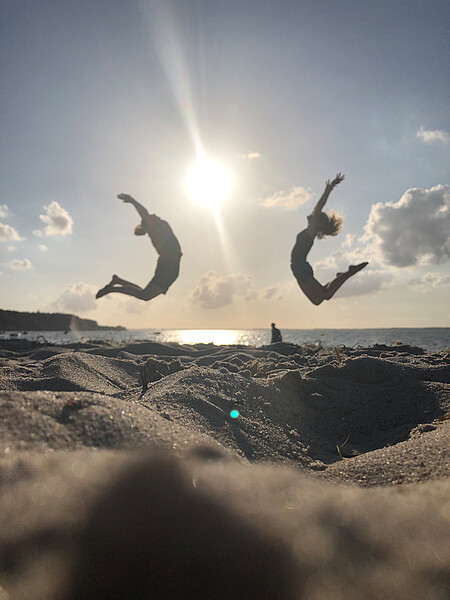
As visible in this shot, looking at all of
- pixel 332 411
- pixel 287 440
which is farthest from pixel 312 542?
pixel 332 411

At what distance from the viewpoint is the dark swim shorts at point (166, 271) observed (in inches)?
234

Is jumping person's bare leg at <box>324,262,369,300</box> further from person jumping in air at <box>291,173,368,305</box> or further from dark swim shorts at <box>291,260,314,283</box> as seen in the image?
dark swim shorts at <box>291,260,314,283</box>

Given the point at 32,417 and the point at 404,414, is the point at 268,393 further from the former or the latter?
the point at 32,417

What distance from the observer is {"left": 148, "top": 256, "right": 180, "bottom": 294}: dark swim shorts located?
5.94 meters

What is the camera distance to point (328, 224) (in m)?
6.43

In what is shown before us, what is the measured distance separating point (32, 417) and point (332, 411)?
7.68ft

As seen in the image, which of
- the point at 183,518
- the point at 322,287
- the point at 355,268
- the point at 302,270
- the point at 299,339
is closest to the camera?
the point at 183,518

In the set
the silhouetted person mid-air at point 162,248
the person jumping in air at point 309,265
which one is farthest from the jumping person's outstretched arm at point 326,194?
the silhouetted person mid-air at point 162,248

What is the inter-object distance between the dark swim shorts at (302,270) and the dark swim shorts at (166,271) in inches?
80.8

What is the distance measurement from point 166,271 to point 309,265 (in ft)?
8.21

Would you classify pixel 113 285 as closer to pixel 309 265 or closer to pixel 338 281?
pixel 309 265

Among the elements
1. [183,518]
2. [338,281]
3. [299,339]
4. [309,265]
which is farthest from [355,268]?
[299,339]

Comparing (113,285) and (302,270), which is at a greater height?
(302,270)

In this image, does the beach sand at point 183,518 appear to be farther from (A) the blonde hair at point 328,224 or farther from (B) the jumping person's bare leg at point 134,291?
(A) the blonde hair at point 328,224
